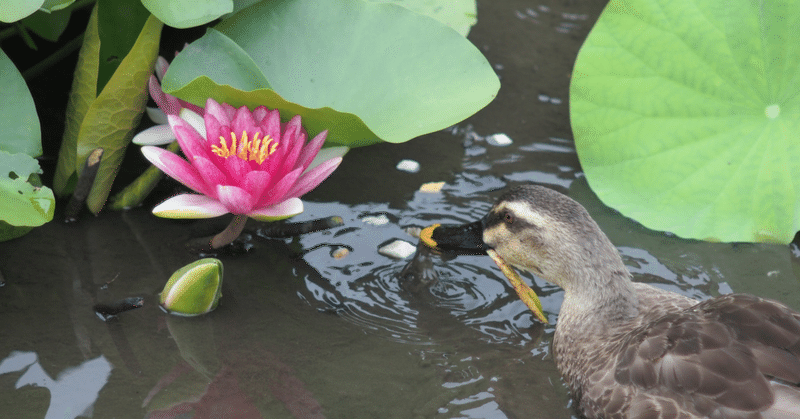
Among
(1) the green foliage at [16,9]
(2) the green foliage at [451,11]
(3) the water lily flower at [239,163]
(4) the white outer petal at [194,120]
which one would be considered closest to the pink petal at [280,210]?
(3) the water lily flower at [239,163]

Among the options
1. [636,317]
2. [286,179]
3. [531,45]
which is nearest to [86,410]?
[286,179]

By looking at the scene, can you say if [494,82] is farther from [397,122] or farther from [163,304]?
[163,304]

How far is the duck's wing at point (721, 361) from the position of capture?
7.14 ft

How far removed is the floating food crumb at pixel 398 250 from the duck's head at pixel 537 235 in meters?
0.28

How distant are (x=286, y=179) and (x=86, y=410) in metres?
0.98

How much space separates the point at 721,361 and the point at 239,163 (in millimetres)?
1655

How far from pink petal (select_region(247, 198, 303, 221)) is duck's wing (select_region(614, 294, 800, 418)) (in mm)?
1217

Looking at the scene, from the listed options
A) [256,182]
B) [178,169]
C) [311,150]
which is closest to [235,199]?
[256,182]

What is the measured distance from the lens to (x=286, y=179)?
2.53 m

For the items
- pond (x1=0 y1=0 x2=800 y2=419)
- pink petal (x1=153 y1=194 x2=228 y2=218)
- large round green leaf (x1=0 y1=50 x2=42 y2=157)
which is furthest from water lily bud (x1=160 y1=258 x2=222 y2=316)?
large round green leaf (x1=0 y1=50 x2=42 y2=157)

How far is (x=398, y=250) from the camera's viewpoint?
3.15 metres

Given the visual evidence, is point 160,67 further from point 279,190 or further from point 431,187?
point 431,187

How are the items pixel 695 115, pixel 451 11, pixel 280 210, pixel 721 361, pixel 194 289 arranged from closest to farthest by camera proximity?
1. pixel 721 361
2. pixel 280 210
3. pixel 194 289
4. pixel 695 115
5. pixel 451 11

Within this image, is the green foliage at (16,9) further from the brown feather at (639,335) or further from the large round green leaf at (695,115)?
the large round green leaf at (695,115)
